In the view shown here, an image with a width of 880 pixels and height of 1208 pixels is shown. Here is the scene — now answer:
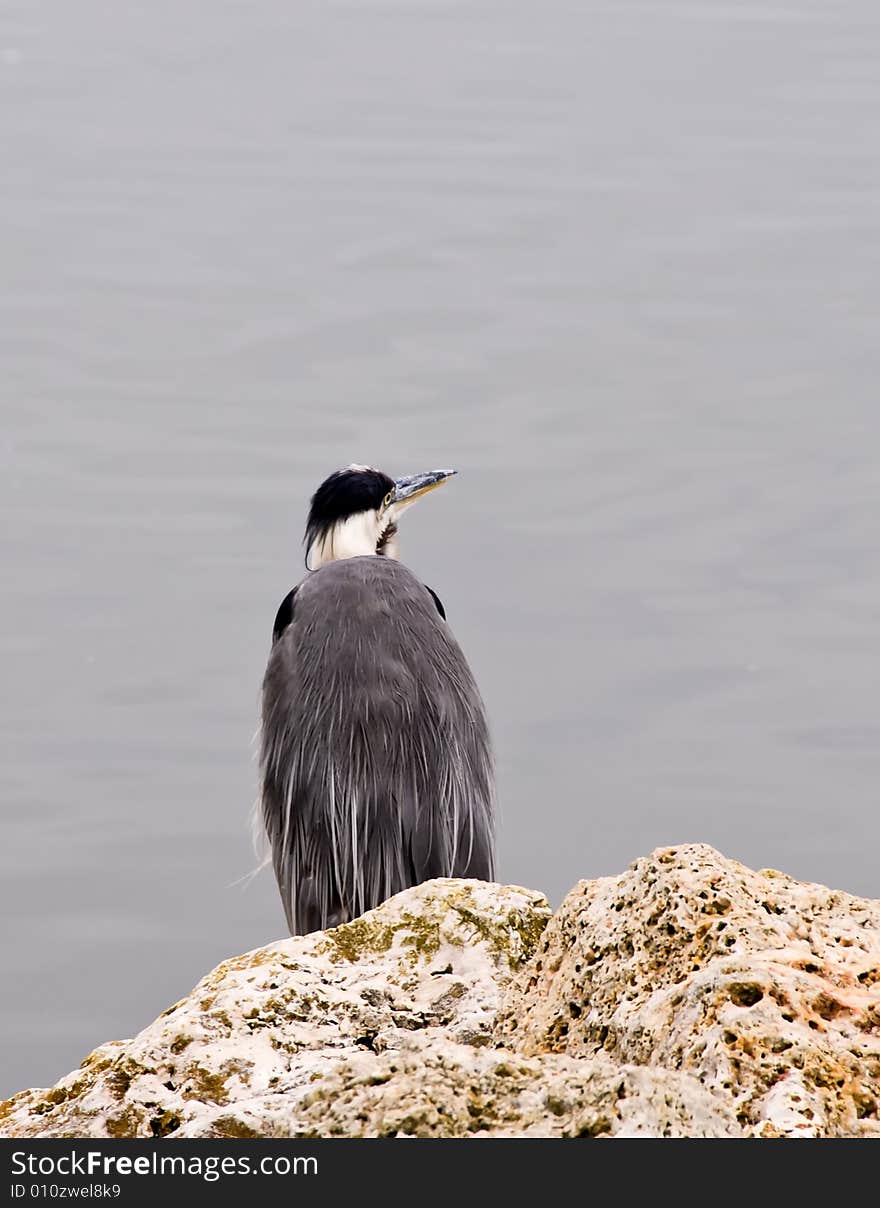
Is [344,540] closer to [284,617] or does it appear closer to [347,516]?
[347,516]

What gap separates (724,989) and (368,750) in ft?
11.6

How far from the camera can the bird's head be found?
712cm

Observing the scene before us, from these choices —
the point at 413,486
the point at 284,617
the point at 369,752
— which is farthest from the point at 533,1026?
the point at 413,486

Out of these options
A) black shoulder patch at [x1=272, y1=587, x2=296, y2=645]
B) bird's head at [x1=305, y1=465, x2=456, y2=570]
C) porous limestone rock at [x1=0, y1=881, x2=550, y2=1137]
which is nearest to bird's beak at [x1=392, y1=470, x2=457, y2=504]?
bird's head at [x1=305, y1=465, x2=456, y2=570]

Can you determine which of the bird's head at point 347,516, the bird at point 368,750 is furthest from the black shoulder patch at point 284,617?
the bird's head at point 347,516

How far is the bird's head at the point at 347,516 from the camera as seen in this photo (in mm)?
7121

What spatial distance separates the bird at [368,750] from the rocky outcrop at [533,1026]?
8.72 feet

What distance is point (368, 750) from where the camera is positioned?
17.5ft

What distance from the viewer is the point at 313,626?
18.1 ft

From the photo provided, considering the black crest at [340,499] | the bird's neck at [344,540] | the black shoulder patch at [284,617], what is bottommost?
the black shoulder patch at [284,617]

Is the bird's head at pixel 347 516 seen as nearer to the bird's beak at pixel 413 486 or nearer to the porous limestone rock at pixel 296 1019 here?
the bird's beak at pixel 413 486
